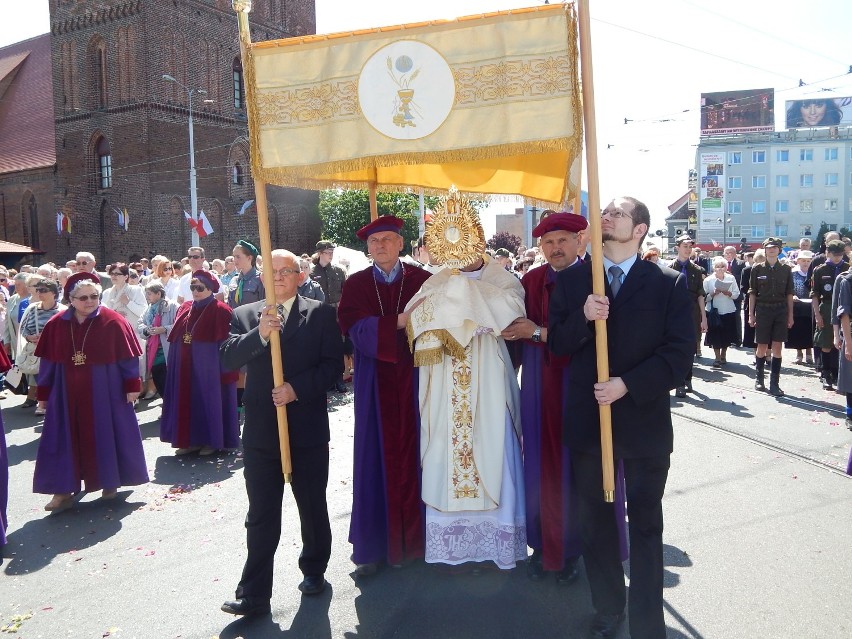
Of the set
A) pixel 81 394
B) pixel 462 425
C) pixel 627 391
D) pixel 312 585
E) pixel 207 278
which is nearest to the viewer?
pixel 627 391

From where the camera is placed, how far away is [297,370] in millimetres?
4258

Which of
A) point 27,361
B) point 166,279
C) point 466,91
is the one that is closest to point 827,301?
point 466,91

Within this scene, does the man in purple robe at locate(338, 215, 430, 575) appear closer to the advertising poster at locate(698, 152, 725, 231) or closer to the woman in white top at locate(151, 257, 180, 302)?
the woman in white top at locate(151, 257, 180, 302)

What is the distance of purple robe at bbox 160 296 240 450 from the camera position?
25.2 ft

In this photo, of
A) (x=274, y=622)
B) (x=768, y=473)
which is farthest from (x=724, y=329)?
(x=274, y=622)

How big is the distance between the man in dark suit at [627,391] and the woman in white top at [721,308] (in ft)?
30.5

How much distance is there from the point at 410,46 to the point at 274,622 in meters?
3.32

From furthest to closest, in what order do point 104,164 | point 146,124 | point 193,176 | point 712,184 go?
point 712,184
point 104,164
point 146,124
point 193,176

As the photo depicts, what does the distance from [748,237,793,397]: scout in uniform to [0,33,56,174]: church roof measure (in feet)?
126

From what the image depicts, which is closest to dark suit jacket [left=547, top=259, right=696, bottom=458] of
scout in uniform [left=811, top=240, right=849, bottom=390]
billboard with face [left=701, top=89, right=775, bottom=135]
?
scout in uniform [left=811, top=240, right=849, bottom=390]

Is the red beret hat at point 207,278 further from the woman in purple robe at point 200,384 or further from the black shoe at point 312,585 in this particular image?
the black shoe at point 312,585

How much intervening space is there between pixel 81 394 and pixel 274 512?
2.85 meters

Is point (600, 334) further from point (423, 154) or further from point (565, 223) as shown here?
point (423, 154)

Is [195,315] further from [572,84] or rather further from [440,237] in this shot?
[572,84]
